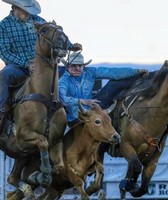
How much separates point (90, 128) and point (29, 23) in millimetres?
1646

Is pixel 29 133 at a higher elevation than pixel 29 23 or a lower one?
lower

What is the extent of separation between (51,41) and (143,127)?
2320 millimetres

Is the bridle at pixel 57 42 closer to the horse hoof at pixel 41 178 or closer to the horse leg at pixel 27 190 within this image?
the horse hoof at pixel 41 178

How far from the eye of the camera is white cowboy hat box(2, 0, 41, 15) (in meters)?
15.1

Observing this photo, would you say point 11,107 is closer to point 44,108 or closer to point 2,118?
point 2,118

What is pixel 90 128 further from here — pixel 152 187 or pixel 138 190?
pixel 152 187

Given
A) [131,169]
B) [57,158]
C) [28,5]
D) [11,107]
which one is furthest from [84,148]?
[28,5]

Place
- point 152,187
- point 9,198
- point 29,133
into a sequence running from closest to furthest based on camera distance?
point 29,133 → point 9,198 → point 152,187

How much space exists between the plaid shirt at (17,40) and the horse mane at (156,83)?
181 cm

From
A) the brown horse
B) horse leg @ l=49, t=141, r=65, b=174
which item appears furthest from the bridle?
horse leg @ l=49, t=141, r=65, b=174

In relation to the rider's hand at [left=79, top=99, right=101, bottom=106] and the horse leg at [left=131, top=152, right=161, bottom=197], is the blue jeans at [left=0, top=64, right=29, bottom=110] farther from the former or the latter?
the horse leg at [left=131, top=152, right=161, bottom=197]

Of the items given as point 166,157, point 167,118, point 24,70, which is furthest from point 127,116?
point 166,157

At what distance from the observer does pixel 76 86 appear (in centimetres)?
1562

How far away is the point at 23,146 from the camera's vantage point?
14.8 metres
